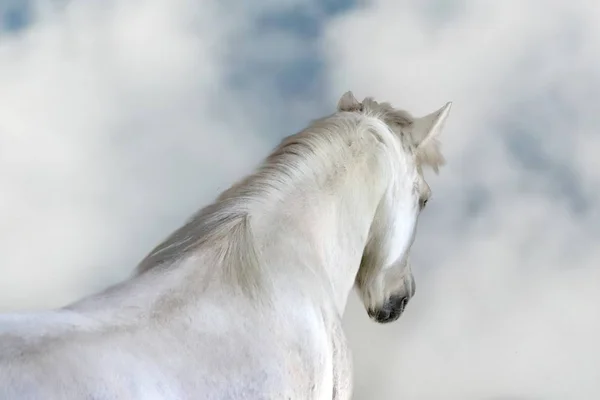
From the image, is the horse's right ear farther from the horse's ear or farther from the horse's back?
the horse's back

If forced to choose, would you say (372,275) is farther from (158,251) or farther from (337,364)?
(158,251)

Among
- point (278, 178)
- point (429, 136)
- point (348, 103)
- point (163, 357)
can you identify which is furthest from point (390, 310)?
point (163, 357)

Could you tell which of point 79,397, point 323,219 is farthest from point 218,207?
point 79,397

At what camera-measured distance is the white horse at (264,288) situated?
149cm

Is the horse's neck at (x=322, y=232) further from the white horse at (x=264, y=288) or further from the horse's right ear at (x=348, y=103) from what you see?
the horse's right ear at (x=348, y=103)

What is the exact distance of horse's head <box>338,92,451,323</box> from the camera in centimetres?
309

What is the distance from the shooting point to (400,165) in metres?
3.11

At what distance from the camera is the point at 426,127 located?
10.8ft

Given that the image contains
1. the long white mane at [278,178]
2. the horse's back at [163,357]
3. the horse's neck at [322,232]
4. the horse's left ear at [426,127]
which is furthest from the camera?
the horse's left ear at [426,127]

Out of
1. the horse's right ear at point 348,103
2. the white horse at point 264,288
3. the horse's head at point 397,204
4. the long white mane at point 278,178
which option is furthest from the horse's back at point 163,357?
the horse's right ear at point 348,103

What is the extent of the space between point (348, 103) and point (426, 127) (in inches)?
13.8

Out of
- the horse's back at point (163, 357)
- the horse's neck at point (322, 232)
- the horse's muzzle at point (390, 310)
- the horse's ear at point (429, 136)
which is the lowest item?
the horse's muzzle at point (390, 310)

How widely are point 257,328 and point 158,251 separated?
0.37m

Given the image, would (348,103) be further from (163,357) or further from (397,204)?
(163,357)
